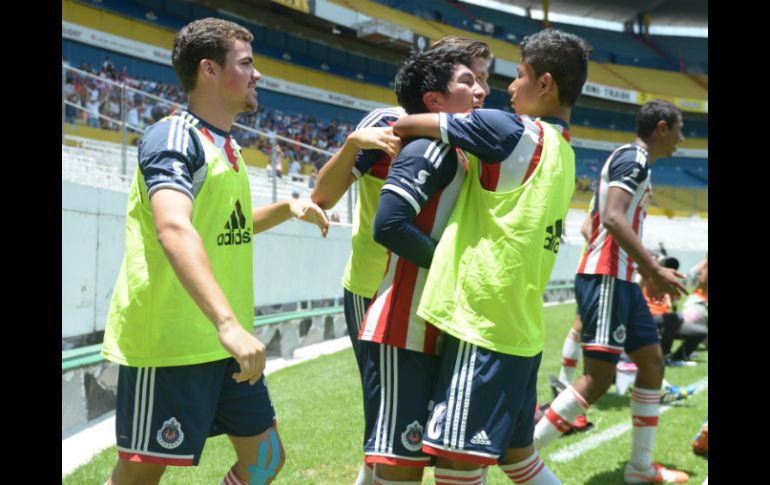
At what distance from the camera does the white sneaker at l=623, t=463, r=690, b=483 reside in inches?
175

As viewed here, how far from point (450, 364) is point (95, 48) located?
2576 cm

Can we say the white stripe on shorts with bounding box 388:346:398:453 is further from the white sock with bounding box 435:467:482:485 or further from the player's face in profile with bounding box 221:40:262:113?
the player's face in profile with bounding box 221:40:262:113

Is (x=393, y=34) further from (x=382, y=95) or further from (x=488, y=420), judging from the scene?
(x=488, y=420)

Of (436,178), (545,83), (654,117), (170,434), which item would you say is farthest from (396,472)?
(654,117)

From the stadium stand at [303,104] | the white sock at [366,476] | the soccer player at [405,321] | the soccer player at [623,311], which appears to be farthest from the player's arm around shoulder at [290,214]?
the stadium stand at [303,104]

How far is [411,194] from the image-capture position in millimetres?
2457

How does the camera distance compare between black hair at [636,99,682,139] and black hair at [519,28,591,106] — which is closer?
black hair at [519,28,591,106]

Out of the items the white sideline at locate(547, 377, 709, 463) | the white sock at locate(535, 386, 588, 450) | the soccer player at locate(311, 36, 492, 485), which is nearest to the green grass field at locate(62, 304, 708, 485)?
the white sideline at locate(547, 377, 709, 463)

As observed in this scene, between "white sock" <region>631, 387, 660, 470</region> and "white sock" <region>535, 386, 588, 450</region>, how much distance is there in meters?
0.34

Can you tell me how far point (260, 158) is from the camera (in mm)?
12086

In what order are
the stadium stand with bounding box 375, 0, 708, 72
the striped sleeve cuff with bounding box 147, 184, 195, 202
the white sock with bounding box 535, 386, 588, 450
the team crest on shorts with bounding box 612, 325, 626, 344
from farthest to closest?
1. the stadium stand with bounding box 375, 0, 708, 72
2. the team crest on shorts with bounding box 612, 325, 626, 344
3. the white sock with bounding box 535, 386, 588, 450
4. the striped sleeve cuff with bounding box 147, 184, 195, 202

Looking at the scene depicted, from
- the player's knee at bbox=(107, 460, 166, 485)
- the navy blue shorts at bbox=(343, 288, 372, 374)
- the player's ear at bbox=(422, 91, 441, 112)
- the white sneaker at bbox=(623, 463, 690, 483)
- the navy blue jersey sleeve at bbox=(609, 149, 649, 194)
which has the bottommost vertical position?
the white sneaker at bbox=(623, 463, 690, 483)
